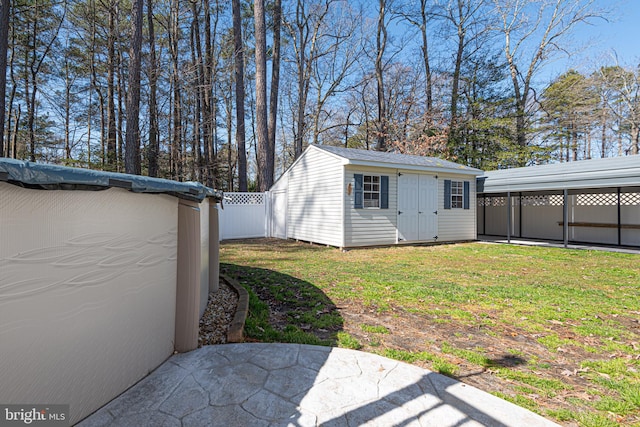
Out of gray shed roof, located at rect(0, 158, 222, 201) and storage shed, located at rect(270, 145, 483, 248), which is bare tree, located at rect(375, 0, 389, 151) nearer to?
storage shed, located at rect(270, 145, 483, 248)

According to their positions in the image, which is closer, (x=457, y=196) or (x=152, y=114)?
(x=457, y=196)

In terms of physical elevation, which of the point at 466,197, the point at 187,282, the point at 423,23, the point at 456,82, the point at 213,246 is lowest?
the point at 187,282

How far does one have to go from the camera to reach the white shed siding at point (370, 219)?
8.94 meters

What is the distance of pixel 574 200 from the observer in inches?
446

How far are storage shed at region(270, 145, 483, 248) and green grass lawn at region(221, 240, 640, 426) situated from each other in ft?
7.63

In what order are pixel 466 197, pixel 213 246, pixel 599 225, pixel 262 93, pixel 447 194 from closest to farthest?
pixel 213 246, pixel 599 225, pixel 447 194, pixel 466 197, pixel 262 93

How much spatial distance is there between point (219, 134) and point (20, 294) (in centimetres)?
1992

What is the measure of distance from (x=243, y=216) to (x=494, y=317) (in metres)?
10.1

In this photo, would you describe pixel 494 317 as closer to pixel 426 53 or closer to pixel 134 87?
pixel 134 87

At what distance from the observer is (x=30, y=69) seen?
46.7 feet

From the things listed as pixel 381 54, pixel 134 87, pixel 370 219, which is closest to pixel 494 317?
pixel 370 219

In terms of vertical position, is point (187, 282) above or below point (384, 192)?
below

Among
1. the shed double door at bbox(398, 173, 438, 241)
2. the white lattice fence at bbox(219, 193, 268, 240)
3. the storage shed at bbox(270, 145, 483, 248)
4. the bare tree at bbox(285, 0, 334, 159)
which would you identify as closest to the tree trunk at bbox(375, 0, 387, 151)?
the bare tree at bbox(285, 0, 334, 159)

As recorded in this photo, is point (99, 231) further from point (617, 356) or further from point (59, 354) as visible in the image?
point (617, 356)
